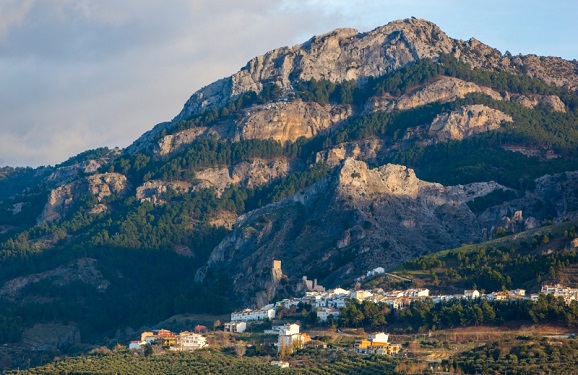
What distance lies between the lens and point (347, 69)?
631 feet

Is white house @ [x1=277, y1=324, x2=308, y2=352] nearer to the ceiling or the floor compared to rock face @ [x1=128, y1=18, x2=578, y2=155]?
nearer to the floor

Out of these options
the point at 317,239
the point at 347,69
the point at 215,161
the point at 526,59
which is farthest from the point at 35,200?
the point at 526,59

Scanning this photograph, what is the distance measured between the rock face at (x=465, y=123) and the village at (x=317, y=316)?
149 feet

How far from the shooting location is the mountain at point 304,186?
14488cm

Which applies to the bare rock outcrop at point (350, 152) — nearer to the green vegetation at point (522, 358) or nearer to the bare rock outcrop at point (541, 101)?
the bare rock outcrop at point (541, 101)

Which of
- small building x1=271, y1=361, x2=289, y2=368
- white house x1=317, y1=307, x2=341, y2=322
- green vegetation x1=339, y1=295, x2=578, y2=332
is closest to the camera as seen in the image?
small building x1=271, y1=361, x2=289, y2=368

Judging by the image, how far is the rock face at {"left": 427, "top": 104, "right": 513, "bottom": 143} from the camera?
563 ft

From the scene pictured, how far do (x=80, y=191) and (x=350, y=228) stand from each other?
5102 centimetres

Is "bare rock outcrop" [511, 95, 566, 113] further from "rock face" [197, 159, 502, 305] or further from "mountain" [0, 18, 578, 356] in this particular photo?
"rock face" [197, 159, 502, 305]

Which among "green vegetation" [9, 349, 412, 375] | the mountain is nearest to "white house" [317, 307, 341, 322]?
"green vegetation" [9, 349, 412, 375]

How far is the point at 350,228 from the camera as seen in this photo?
143 meters

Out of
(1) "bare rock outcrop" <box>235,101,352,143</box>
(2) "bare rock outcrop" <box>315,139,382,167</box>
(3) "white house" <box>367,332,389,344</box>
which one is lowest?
(3) "white house" <box>367,332,389,344</box>

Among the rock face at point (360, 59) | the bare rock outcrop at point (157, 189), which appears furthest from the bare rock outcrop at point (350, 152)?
the bare rock outcrop at point (157, 189)

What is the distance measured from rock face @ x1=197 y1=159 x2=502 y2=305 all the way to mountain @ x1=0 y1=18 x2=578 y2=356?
23 centimetres
